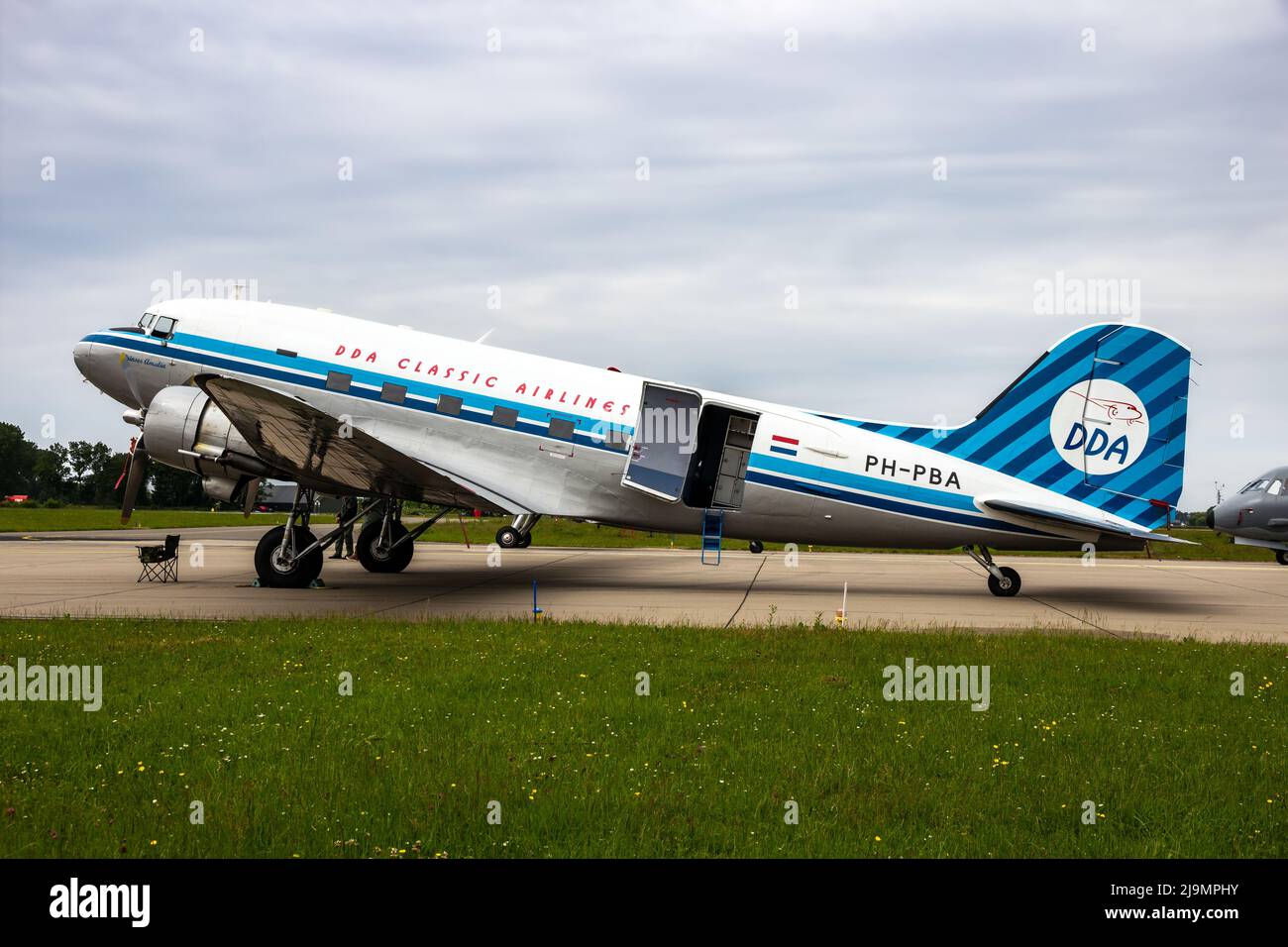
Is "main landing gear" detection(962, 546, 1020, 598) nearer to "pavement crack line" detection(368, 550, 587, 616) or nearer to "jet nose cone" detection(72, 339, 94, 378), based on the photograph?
"pavement crack line" detection(368, 550, 587, 616)

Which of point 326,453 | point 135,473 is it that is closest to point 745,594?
point 326,453

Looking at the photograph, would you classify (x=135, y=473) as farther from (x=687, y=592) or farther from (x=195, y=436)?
(x=687, y=592)

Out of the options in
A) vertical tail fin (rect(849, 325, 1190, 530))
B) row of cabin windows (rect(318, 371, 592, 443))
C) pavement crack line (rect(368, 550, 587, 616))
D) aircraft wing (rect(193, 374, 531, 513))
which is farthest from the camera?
row of cabin windows (rect(318, 371, 592, 443))

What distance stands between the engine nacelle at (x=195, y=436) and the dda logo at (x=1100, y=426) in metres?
15.1

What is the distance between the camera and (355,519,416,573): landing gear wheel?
2080 cm

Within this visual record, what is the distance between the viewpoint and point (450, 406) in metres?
17.5

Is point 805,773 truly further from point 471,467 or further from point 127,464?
point 127,464

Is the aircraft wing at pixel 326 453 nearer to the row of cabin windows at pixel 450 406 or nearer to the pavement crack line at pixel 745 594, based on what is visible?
the row of cabin windows at pixel 450 406

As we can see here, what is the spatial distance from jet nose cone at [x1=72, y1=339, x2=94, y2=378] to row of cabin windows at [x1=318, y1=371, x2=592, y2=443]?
18.3 ft

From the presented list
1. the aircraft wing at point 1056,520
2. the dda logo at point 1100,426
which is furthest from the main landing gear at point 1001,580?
the dda logo at point 1100,426

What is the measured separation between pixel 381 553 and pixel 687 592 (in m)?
7.40

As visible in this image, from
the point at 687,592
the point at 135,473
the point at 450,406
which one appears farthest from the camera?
the point at 687,592

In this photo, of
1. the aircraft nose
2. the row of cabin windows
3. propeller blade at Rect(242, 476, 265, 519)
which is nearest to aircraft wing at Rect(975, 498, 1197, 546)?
the row of cabin windows
